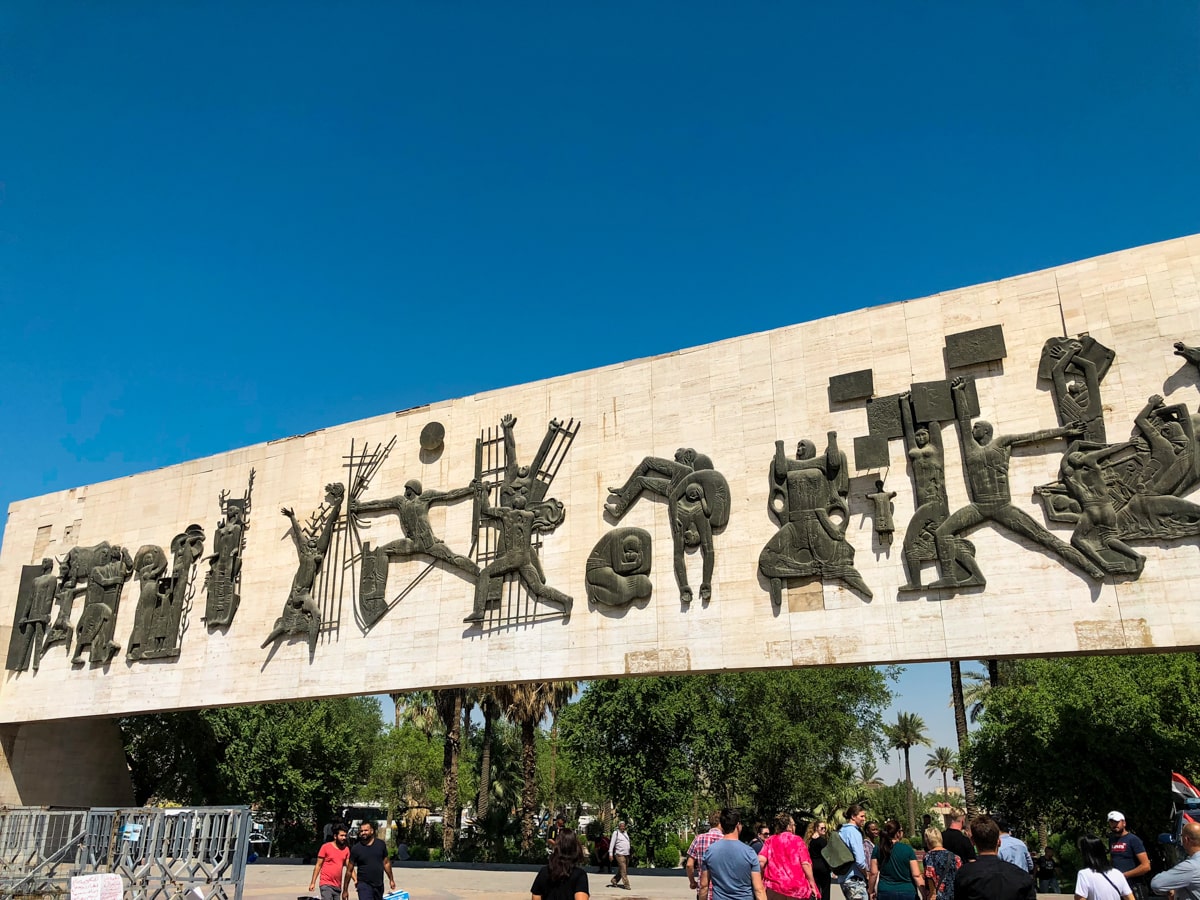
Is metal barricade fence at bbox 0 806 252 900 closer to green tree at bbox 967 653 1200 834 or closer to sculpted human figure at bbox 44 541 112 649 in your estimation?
sculpted human figure at bbox 44 541 112 649

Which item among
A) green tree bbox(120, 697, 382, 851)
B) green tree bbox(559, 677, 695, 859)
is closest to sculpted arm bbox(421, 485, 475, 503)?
green tree bbox(559, 677, 695, 859)

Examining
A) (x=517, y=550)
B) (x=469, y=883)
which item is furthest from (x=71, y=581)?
(x=517, y=550)

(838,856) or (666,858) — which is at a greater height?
(838,856)

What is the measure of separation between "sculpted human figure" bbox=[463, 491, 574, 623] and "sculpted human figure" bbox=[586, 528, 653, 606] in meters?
0.95

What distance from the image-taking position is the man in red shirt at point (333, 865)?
9.03 m

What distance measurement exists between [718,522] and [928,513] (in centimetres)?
313

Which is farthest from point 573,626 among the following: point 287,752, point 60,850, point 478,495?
point 287,752

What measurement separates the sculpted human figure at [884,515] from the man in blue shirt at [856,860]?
473cm

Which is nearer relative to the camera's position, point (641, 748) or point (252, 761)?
point (641, 748)

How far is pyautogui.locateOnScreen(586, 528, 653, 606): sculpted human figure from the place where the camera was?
14.8 meters

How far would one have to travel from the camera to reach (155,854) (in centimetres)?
1059

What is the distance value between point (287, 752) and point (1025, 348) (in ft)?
78.5

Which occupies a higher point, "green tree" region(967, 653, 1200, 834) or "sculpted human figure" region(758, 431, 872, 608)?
"sculpted human figure" region(758, 431, 872, 608)

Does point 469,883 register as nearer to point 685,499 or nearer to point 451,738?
point 685,499
